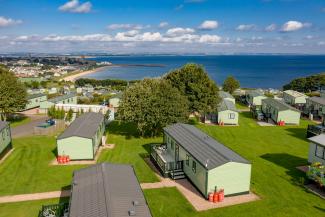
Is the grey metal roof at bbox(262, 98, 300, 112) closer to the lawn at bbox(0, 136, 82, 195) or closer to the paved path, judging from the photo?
the lawn at bbox(0, 136, 82, 195)

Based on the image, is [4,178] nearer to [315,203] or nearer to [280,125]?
[315,203]

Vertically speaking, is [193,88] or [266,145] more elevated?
[193,88]

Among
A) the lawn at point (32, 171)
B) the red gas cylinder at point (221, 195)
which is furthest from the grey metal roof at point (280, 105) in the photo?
the lawn at point (32, 171)

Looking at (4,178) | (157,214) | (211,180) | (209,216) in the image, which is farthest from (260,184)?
(4,178)

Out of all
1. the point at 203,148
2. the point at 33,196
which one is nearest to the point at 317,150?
the point at 203,148

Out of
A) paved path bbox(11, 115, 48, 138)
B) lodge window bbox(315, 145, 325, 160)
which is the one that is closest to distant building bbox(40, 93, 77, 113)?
paved path bbox(11, 115, 48, 138)

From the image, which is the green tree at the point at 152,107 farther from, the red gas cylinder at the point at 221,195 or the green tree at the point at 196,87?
the red gas cylinder at the point at 221,195
